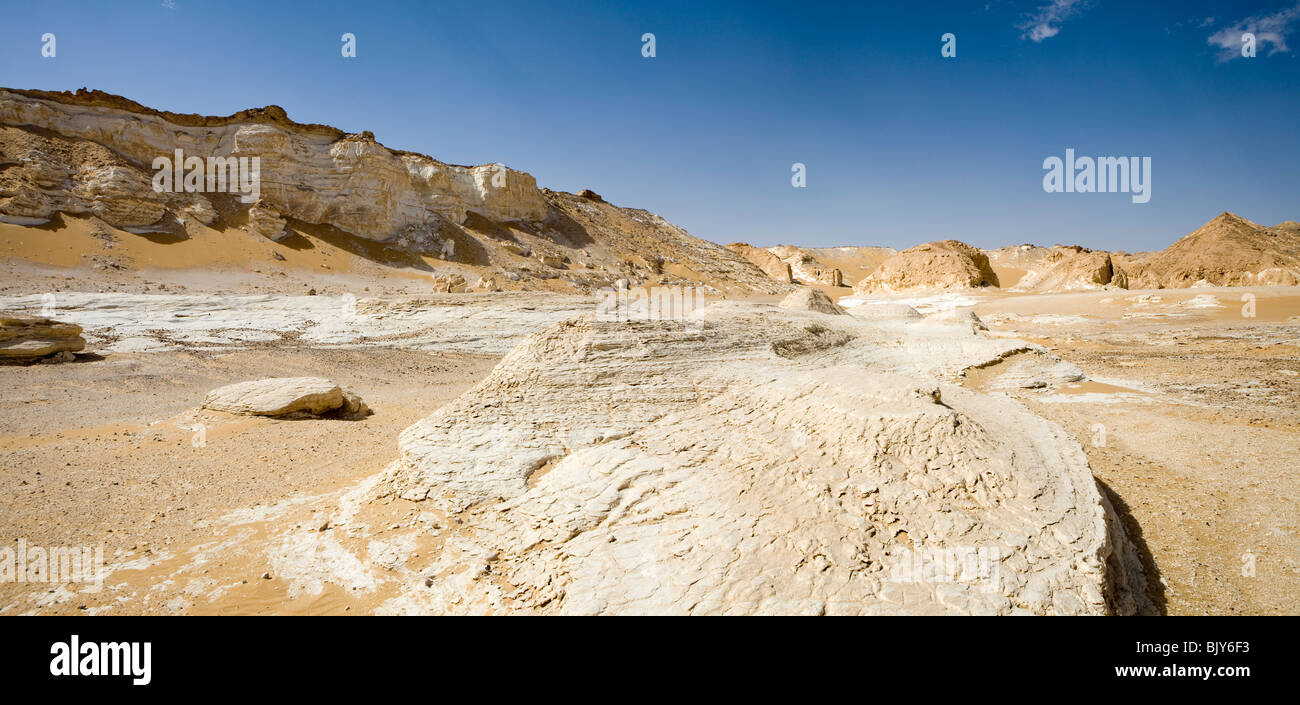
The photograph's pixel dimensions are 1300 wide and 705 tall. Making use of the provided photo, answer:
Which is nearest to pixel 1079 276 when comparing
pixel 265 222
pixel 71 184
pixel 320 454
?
pixel 320 454

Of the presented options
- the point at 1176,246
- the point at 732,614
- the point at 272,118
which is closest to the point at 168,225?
the point at 272,118

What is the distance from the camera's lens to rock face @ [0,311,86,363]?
36.7 ft

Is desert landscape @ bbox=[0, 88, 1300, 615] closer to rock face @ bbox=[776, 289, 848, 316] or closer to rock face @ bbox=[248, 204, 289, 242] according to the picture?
rock face @ bbox=[776, 289, 848, 316]

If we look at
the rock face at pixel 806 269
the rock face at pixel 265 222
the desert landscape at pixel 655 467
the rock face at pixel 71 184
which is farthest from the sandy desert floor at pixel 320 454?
the rock face at pixel 806 269

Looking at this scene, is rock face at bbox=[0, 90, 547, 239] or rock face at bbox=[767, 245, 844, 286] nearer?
rock face at bbox=[0, 90, 547, 239]

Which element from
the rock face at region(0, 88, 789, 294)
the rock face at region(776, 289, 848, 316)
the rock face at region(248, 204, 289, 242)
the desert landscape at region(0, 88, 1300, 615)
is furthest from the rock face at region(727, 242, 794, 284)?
the rock face at region(248, 204, 289, 242)

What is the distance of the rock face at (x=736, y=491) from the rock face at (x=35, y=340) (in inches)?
492

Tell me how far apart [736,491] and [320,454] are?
229 inches

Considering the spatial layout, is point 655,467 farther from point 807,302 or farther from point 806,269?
point 806,269

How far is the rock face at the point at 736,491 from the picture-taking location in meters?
2.83

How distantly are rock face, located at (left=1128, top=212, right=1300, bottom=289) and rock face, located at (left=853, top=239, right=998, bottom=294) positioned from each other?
7497mm

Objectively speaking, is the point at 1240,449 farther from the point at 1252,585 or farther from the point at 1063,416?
the point at 1252,585

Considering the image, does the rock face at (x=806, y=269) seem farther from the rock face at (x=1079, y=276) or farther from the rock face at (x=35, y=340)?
the rock face at (x=35, y=340)

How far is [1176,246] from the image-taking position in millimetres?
→ 28594
